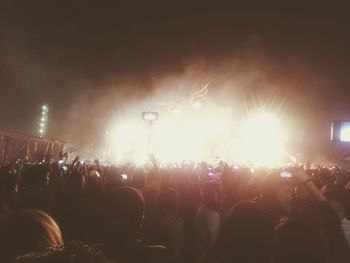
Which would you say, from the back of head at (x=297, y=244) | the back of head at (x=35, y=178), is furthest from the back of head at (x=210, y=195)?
the back of head at (x=297, y=244)

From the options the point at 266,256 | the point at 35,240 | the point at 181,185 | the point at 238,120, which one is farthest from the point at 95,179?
the point at 238,120

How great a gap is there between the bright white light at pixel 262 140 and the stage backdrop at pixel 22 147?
21614 millimetres

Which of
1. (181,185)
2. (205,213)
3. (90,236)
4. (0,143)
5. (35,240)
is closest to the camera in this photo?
(35,240)

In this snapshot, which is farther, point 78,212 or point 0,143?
point 0,143

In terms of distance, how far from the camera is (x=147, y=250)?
4.06 meters

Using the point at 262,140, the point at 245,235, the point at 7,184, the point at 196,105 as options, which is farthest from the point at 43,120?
the point at 245,235

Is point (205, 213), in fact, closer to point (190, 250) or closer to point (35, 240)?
point (190, 250)

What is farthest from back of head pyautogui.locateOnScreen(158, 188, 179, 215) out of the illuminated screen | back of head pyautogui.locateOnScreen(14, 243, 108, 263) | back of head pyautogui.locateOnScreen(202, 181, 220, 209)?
the illuminated screen

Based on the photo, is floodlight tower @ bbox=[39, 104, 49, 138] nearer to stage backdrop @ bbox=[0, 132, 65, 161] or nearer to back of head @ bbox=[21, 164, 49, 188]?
stage backdrop @ bbox=[0, 132, 65, 161]

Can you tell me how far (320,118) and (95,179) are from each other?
47756mm

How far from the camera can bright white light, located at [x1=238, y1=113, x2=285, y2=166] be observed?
46062 millimetres

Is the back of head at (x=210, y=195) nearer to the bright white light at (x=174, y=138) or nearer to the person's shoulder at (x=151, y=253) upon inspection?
the person's shoulder at (x=151, y=253)

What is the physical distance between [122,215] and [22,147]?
68.8ft

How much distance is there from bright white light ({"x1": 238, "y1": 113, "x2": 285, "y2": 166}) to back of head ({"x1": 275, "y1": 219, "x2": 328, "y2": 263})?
127 feet
